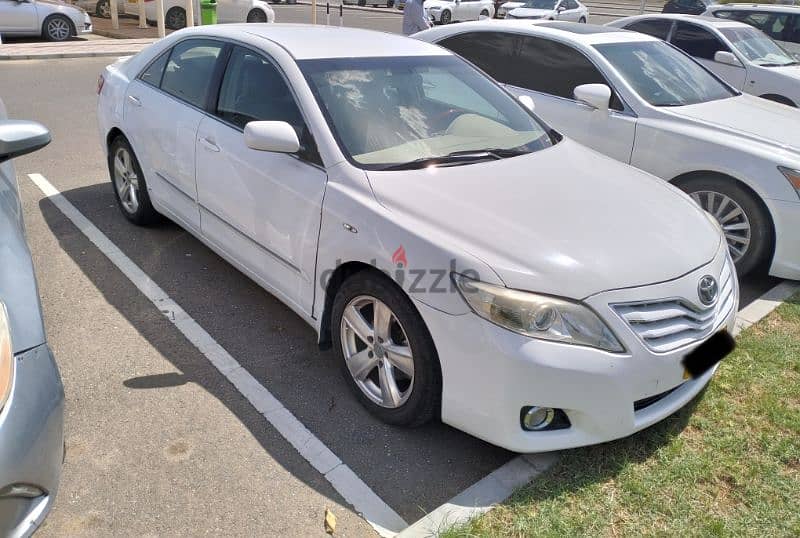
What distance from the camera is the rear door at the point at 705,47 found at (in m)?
8.30

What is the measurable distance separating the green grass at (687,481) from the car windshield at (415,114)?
158 cm

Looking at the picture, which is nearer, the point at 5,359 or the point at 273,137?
the point at 5,359

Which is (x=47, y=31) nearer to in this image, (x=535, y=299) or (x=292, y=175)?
(x=292, y=175)

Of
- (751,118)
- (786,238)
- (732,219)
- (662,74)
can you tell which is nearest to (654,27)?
(662,74)

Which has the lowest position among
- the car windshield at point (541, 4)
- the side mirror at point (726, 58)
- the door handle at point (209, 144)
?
the door handle at point (209, 144)

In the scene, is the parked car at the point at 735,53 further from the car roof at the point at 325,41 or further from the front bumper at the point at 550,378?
Result: the front bumper at the point at 550,378

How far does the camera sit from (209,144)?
386cm

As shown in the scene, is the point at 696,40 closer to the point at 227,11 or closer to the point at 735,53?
the point at 735,53

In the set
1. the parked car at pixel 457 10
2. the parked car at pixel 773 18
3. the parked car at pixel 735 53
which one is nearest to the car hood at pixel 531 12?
the parked car at pixel 457 10

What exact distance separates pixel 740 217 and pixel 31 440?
4.56 metres

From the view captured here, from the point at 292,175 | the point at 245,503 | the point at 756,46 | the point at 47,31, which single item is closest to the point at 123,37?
the point at 47,31

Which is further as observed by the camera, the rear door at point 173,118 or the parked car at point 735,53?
the parked car at point 735,53

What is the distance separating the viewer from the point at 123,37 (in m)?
16.5

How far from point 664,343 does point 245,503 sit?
5.88 feet
